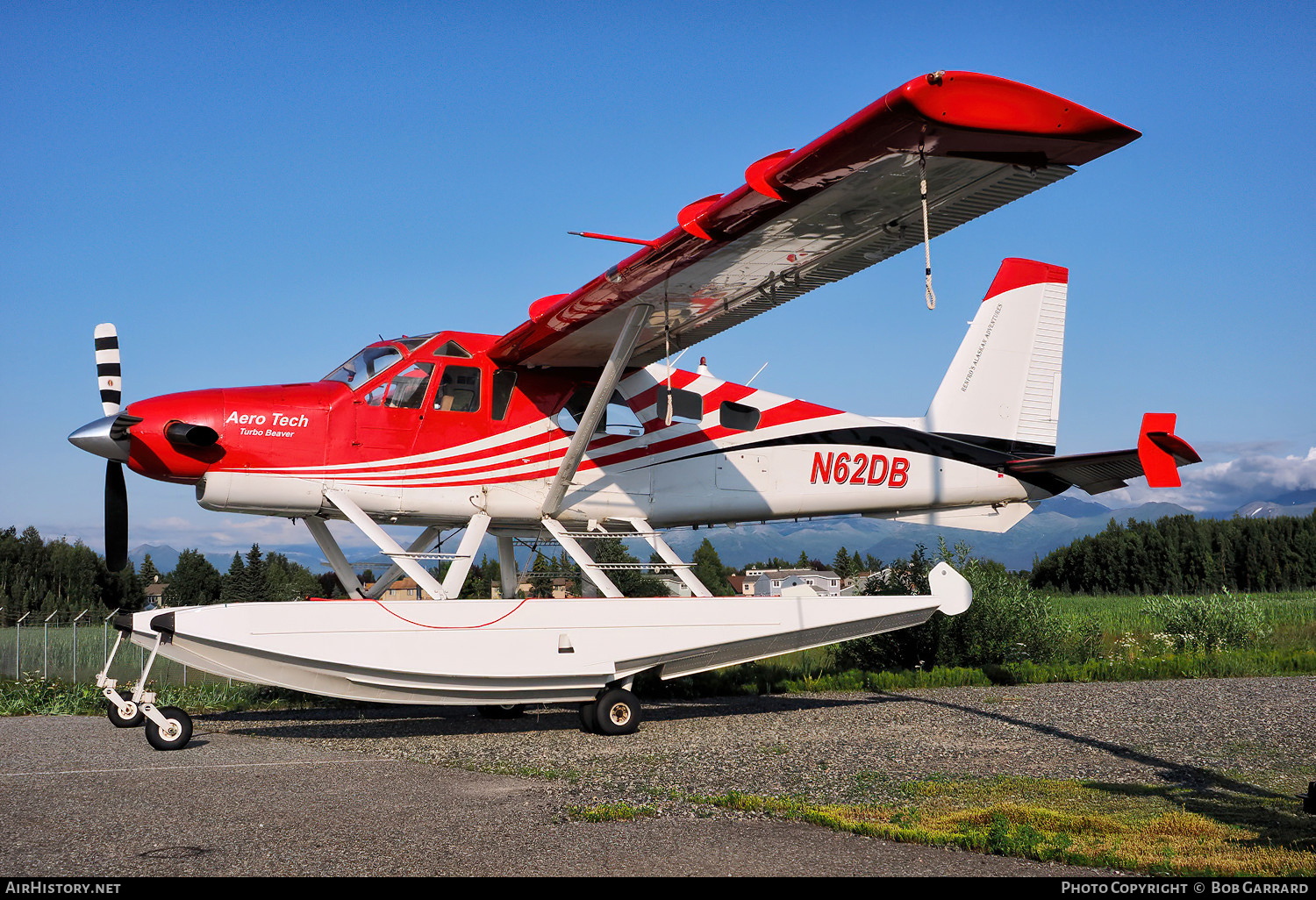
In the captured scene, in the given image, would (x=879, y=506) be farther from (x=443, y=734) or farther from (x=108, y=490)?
(x=108, y=490)

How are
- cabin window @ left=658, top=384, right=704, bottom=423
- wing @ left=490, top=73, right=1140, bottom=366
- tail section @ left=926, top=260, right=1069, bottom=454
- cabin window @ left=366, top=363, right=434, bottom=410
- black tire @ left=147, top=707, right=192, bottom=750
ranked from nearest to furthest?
wing @ left=490, top=73, right=1140, bottom=366 < black tire @ left=147, top=707, right=192, bottom=750 < cabin window @ left=366, top=363, right=434, bottom=410 < cabin window @ left=658, top=384, right=704, bottom=423 < tail section @ left=926, top=260, right=1069, bottom=454

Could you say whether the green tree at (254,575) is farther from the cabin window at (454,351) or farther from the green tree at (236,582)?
the cabin window at (454,351)

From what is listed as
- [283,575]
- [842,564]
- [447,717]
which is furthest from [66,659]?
[842,564]

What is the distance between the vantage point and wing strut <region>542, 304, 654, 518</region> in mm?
8953

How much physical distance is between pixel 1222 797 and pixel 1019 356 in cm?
747

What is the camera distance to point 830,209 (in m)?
7.36

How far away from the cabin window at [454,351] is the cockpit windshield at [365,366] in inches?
17.5

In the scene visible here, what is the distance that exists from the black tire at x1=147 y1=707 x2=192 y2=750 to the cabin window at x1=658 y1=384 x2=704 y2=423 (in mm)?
5449

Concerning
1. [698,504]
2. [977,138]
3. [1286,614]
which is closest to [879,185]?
[977,138]

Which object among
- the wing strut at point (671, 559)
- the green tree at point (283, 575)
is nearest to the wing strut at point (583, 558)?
the wing strut at point (671, 559)

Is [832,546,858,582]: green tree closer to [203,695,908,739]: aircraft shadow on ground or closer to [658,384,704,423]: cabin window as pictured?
[203,695,908,739]: aircraft shadow on ground

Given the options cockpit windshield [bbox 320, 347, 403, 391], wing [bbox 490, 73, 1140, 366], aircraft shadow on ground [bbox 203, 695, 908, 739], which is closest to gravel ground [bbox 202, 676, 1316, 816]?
aircraft shadow on ground [bbox 203, 695, 908, 739]

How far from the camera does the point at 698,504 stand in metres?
10.6
